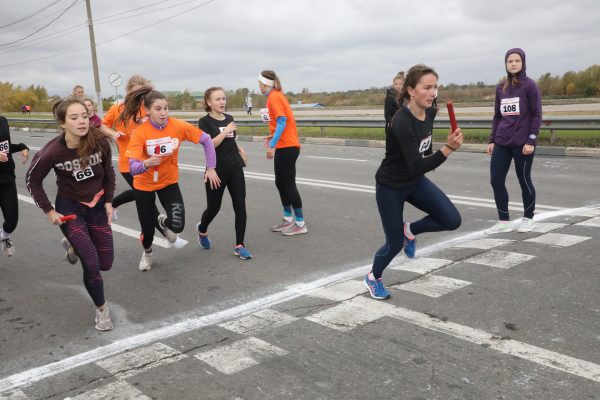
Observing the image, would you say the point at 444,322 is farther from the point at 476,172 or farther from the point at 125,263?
the point at 476,172

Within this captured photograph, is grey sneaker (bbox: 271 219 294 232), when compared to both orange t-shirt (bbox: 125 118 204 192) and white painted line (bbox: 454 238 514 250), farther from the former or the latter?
white painted line (bbox: 454 238 514 250)

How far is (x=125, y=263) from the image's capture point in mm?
6000

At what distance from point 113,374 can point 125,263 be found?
272 centimetres

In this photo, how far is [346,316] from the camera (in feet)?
13.6

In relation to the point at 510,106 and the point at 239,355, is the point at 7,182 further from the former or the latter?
the point at 510,106

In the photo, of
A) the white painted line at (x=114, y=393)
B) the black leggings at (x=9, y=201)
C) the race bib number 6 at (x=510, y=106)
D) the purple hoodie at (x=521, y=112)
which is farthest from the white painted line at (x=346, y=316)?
the black leggings at (x=9, y=201)

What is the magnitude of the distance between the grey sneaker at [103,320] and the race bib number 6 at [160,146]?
5.25ft

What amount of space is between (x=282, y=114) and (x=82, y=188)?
279 cm

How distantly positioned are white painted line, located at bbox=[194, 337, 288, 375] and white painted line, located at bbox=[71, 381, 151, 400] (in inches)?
19.0

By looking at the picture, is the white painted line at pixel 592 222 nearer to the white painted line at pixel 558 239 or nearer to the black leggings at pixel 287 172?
the white painted line at pixel 558 239

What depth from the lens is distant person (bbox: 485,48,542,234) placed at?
6434mm

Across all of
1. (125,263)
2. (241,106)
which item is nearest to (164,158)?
(125,263)

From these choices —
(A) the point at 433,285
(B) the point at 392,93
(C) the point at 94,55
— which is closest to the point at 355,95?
(C) the point at 94,55

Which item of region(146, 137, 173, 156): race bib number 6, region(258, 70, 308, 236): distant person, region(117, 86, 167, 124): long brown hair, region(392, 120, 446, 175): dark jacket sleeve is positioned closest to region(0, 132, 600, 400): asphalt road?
region(258, 70, 308, 236): distant person
